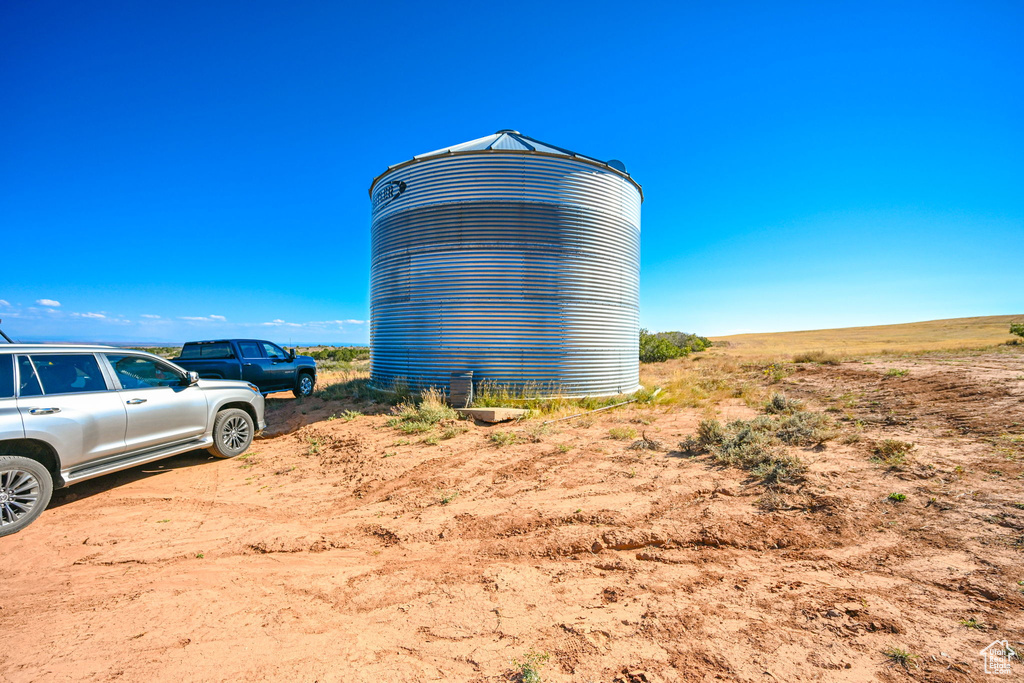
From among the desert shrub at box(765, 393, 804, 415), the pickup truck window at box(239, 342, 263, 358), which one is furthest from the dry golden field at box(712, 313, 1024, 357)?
the pickup truck window at box(239, 342, 263, 358)

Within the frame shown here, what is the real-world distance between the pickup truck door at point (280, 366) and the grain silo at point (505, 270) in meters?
3.42

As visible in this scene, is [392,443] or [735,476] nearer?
[735,476]

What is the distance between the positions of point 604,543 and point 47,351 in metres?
7.14

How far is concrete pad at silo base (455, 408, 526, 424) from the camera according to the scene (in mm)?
10047

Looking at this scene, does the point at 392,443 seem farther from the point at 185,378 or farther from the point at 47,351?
the point at 47,351

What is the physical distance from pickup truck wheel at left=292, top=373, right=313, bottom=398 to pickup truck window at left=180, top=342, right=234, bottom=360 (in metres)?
2.44

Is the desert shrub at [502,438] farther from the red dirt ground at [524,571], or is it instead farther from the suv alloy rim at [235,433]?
the suv alloy rim at [235,433]

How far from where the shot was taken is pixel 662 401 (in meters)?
12.6

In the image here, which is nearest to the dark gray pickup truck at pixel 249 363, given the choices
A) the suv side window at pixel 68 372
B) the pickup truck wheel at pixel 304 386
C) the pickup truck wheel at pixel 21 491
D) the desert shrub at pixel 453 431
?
the pickup truck wheel at pixel 304 386

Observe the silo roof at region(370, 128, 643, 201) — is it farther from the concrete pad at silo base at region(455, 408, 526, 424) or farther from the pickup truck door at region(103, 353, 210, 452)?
the pickup truck door at region(103, 353, 210, 452)

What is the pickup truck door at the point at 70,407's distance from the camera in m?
5.20

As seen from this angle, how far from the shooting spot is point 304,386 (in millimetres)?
14656

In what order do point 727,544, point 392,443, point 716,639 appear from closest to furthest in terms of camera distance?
point 716,639 → point 727,544 → point 392,443

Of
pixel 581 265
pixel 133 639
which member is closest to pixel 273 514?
pixel 133 639
